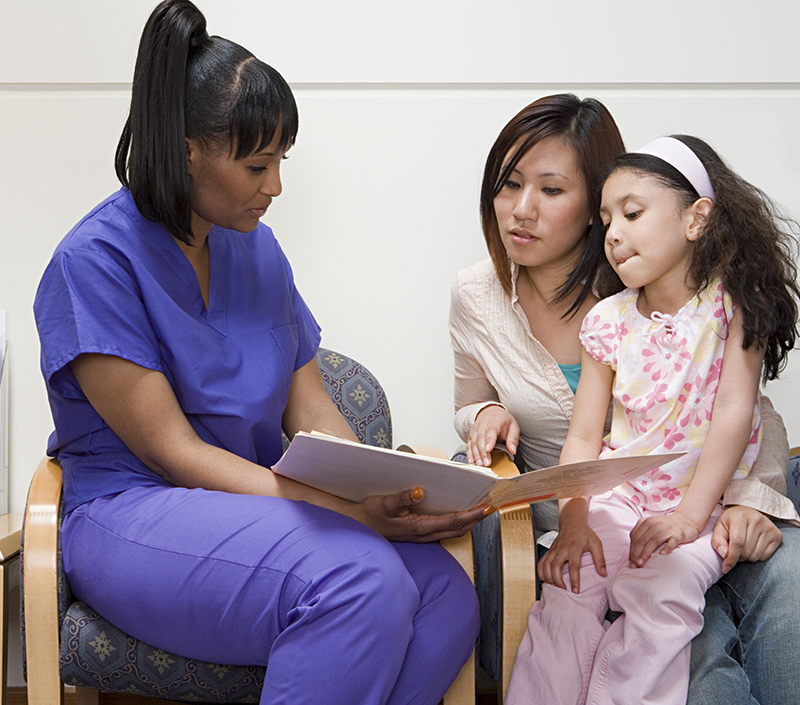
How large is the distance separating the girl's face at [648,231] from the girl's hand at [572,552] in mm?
443

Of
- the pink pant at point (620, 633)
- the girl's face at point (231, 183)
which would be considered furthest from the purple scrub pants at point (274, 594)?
the girl's face at point (231, 183)

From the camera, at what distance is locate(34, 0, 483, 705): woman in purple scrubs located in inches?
43.4

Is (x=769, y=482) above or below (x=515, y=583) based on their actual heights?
above

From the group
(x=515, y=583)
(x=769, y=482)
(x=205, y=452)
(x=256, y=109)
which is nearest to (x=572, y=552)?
(x=515, y=583)

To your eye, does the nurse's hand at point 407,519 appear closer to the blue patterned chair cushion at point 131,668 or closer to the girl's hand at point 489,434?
the girl's hand at point 489,434

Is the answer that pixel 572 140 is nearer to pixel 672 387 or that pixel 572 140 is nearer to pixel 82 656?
pixel 672 387

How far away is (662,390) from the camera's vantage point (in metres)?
1.39

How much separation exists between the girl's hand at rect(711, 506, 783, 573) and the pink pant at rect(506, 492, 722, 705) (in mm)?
20

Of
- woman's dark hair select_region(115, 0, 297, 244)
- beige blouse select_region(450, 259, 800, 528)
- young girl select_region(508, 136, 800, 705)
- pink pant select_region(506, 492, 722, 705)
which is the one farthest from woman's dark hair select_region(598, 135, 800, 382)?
woman's dark hair select_region(115, 0, 297, 244)

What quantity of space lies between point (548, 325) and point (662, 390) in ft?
1.10

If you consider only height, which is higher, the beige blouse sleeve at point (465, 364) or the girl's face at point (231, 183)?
the girl's face at point (231, 183)

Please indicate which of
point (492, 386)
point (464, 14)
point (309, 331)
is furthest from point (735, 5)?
point (309, 331)

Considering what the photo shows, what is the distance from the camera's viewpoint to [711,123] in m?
1.99

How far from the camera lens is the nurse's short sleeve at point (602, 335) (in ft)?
4.78
